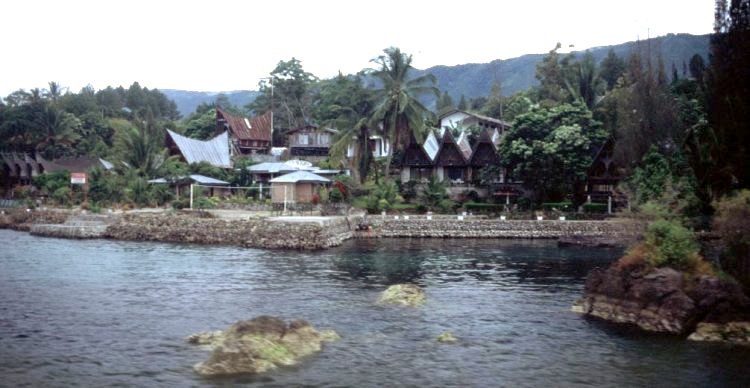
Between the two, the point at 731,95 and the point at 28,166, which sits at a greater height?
the point at 731,95

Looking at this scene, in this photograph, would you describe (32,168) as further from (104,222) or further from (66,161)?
(104,222)

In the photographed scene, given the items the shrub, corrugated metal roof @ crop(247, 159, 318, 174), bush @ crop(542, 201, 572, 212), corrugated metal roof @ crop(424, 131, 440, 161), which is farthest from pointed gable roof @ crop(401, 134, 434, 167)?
bush @ crop(542, 201, 572, 212)

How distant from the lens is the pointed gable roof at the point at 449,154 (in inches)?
2534

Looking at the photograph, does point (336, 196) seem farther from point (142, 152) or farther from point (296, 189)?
point (142, 152)

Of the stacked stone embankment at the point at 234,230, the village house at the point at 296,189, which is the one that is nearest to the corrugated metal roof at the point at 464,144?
the village house at the point at 296,189

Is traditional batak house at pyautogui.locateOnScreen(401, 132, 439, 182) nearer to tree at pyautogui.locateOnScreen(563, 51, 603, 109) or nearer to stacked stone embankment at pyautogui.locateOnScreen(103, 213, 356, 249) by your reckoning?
tree at pyautogui.locateOnScreen(563, 51, 603, 109)

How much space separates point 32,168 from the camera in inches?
3078

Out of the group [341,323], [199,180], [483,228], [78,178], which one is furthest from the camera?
[78,178]

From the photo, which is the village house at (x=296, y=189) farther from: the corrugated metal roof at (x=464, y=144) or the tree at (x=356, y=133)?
the corrugated metal roof at (x=464, y=144)

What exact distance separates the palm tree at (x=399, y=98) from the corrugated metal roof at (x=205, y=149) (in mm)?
21402

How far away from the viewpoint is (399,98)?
6072cm

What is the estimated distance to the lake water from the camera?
16453 millimetres

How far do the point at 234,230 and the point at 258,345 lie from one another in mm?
28552

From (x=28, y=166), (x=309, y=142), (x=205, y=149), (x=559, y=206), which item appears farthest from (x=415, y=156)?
(x=28, y=166)
